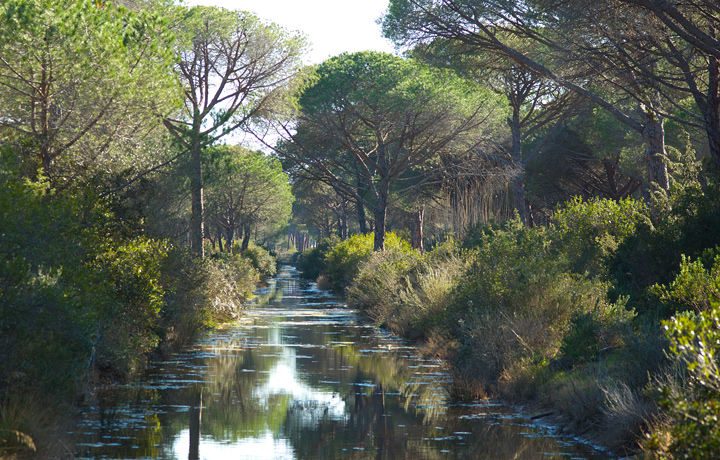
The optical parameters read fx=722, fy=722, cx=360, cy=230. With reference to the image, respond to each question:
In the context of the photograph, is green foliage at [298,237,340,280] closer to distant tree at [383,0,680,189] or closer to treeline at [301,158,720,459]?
distant tree at [383,0,680,189]

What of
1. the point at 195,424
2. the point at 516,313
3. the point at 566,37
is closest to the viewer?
the point at 195,424

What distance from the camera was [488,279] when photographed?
47.2 ft

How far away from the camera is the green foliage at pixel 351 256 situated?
111 ft

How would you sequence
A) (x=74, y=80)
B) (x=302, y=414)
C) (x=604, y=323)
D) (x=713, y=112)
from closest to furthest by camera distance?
(x=302, y=414)
(x=604, y=323)
(x=74, y=80)
(x=713, y=112)

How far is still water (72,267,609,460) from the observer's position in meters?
8.85

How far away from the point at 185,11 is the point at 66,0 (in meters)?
10.2

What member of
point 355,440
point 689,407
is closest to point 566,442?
point 355,440

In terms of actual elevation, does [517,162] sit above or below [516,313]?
above

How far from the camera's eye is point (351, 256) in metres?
36.2

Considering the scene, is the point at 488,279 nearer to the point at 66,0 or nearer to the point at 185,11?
the point at 66,0

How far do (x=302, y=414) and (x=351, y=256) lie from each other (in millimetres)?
25236

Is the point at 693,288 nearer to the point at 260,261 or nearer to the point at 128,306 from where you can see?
the point at 128,306

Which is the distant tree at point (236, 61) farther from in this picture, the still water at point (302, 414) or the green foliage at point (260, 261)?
the green foliage at point (260, 261)

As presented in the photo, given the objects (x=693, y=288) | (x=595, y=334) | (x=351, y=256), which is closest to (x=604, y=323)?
(x=595, y=334)
